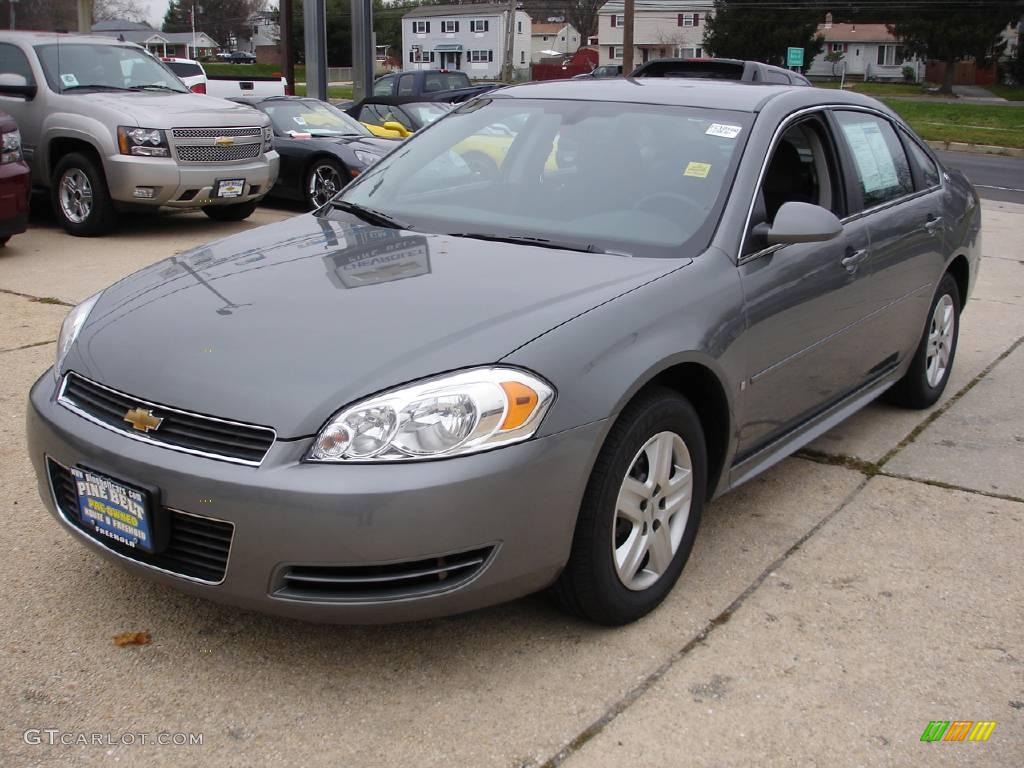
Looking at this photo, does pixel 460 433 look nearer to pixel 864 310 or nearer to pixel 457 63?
pixel 864 310

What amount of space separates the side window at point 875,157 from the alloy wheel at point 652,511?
1.82m

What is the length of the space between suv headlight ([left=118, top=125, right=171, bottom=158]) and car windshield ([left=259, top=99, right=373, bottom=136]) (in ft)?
8.56

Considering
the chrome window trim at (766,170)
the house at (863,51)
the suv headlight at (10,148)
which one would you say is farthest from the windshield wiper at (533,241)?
the house at (863,51)

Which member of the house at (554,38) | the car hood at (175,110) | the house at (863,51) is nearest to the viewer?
the car hood at (175,110)

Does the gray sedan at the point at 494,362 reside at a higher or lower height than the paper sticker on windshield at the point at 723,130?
lower

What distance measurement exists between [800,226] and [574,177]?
2.69 ft

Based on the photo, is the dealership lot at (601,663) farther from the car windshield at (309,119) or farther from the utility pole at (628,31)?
the utility pole at (628,31)

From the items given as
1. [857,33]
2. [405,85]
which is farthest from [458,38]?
[405,85]

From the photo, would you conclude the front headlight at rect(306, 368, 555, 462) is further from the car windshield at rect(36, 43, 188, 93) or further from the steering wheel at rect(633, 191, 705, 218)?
the car windshield at rect(36, 43, 188, 93)

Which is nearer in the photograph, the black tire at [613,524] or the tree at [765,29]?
the black tire at [613,524]

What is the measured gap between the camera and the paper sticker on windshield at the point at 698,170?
3736mm

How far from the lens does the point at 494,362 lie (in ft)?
9.00

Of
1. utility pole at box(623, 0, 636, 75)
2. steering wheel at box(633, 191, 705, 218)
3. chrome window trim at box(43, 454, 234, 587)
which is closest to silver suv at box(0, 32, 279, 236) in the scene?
steering wheel at box(633, 191, 705, 218)

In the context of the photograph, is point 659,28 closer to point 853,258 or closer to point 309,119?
point 309,119
